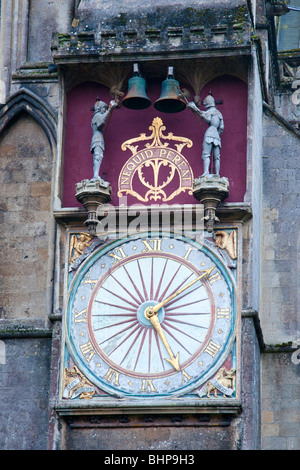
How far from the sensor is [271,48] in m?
25.3

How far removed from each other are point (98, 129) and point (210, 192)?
173 centimetres

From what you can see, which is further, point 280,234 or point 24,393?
point 280,234

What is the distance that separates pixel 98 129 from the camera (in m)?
22.2

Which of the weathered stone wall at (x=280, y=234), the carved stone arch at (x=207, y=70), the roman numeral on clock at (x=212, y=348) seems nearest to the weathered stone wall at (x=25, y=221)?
the carved stone arch at (x=207, y=70)

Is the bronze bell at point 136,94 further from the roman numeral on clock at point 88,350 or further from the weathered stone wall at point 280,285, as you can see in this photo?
the roman numeral on clock at point 88,350

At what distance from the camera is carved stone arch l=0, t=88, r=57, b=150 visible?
23703 mm

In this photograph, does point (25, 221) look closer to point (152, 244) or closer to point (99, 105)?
point (99, 105)

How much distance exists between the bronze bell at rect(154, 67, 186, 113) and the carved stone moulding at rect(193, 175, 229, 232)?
3.64 ft

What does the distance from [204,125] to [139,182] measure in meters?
1.09

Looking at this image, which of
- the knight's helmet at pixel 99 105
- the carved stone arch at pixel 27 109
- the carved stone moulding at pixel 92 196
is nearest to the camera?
the carved stone moulding at pixel 92 196

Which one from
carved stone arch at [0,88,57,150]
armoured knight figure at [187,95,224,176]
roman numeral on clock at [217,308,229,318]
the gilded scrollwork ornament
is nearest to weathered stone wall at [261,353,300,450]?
roman numeral on clock at [217,308,229,318]

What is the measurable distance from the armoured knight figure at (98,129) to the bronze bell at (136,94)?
0.19 meters

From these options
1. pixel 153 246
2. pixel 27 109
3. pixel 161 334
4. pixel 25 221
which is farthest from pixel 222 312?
pixel 27 109

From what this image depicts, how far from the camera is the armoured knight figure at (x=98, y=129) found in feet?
72.4
